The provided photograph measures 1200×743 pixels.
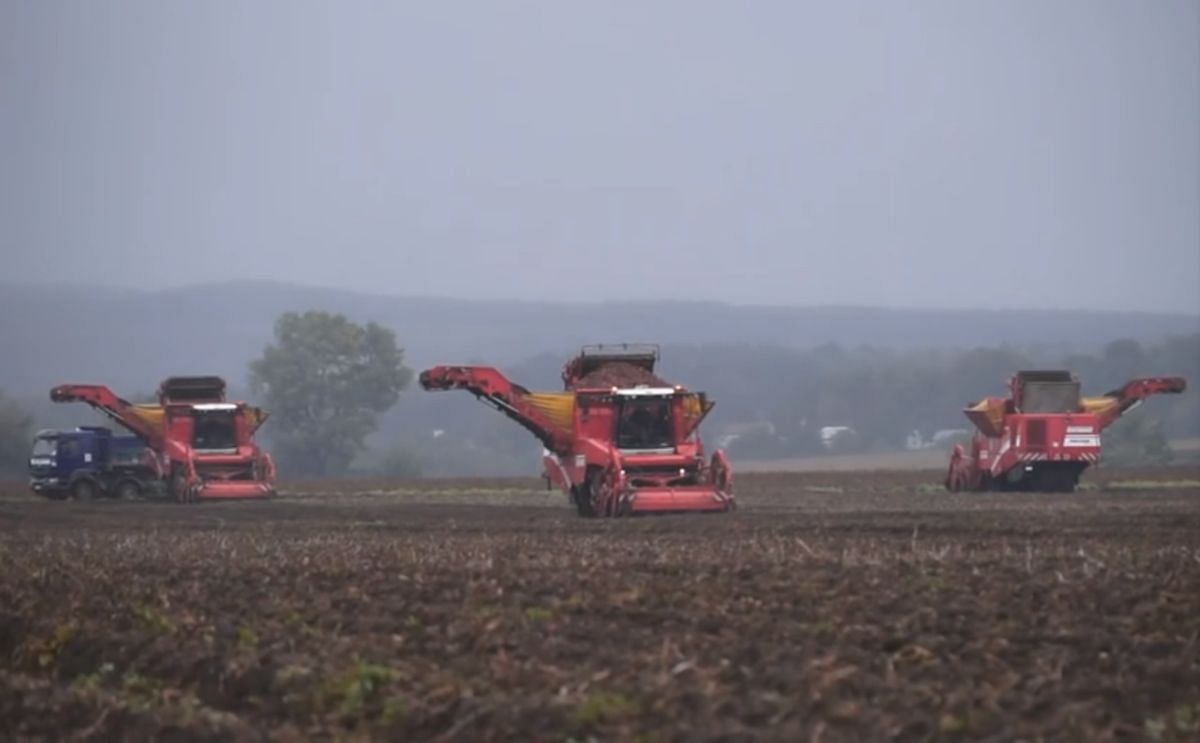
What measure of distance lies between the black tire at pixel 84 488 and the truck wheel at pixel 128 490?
0.76 metres

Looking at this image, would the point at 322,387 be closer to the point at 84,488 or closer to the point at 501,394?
the point at 84,488

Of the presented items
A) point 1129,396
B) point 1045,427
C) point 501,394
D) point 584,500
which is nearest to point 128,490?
point 501,394

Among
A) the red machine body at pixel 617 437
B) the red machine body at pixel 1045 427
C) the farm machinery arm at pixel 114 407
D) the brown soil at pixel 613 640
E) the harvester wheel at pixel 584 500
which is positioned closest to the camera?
the brown soil at pixel 613 640

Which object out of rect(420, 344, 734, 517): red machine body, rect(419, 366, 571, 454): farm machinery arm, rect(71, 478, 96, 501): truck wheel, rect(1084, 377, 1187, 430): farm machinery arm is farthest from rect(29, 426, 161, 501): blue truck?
rect(1084, 377, 1187, 430): farm machinery arm

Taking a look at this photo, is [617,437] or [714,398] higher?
[714,398]

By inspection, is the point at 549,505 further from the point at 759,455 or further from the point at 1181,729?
the point at 759,455

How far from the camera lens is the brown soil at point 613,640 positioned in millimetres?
13133

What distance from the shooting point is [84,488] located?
190 ft

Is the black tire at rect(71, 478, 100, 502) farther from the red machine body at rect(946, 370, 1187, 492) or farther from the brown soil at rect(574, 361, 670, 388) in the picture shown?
the red machine body at rect(946, 370, 1187, 492)

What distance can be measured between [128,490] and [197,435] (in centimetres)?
440

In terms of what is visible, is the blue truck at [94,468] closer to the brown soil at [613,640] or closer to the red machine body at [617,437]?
the red machine body at [617,437]

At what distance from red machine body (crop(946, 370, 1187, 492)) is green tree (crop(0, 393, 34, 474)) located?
2268 inches

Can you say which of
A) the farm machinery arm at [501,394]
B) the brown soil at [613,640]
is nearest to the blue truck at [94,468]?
the farm machinery arm at [501,394]

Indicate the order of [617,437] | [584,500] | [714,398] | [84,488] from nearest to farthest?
[617,437] → [584,500] → [84,488] → [714,398]
